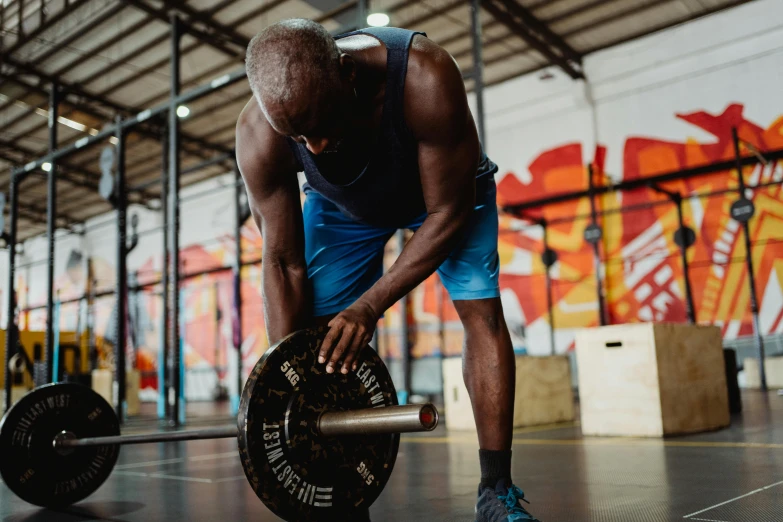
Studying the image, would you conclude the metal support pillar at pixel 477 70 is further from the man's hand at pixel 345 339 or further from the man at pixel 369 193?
the man's hand at pixel 345 339

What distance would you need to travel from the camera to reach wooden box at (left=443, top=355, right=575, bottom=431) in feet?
12.2

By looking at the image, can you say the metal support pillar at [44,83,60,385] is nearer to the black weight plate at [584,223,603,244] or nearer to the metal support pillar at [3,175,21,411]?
the metal support pillar at [3,175,21,411]

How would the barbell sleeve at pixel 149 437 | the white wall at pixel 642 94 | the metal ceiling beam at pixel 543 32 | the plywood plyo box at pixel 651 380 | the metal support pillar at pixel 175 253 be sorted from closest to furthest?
1. the barbell sleeve at pixel 149 437
2. the plywood plyo box at pixel 651 380
3. the metal support pillar at pixel 175 253
4. the white wall at pixel 642 94
5. the metal ceiling beam at pixel 543 32

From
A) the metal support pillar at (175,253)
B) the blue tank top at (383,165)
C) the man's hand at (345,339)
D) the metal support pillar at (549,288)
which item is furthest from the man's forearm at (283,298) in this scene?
the metal support pillar at (549,288)

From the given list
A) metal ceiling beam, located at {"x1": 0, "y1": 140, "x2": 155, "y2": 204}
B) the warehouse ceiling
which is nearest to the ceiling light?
the warehouse ceiling

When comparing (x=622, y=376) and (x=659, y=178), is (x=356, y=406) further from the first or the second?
(x=659, y=178)

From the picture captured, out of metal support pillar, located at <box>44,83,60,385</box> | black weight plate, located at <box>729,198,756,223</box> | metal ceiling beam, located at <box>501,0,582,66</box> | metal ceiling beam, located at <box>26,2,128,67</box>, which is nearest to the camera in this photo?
metal support pillar, located at <box>44,83,60,385</box>

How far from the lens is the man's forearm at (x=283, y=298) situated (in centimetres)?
139

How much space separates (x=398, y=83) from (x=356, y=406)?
0.57 metres

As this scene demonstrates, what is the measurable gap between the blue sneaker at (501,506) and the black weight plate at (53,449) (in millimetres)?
1188

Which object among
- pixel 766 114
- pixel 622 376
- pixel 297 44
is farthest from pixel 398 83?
pixel 766 114

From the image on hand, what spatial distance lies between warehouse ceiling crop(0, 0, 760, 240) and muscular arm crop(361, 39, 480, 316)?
5189mm

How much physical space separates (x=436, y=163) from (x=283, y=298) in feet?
1.47

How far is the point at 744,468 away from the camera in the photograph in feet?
6.28
